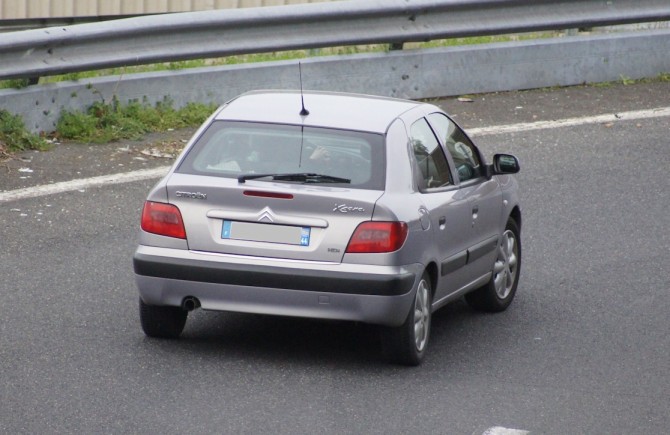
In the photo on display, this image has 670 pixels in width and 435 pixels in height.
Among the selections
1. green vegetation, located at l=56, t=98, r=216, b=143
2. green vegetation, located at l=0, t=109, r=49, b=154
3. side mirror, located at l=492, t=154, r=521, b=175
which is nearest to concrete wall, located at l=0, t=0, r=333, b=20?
green vegetation, located at l=56, t=98, r=216, b=143

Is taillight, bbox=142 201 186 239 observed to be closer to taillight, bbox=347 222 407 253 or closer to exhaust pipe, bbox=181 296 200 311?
exhaust pipe, bbox=181 296 200 311

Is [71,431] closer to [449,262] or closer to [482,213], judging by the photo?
[449,262]

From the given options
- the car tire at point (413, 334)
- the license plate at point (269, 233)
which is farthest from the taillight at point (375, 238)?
the car tire at point (413, 334)

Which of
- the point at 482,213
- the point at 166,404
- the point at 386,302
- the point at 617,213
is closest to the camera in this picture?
the point at 166,404

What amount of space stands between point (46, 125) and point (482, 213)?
4.86 metres

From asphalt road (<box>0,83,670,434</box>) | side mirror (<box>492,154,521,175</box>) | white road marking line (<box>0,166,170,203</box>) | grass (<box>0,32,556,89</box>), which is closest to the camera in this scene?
asphalt road (<box>0,83,670,434</box>)

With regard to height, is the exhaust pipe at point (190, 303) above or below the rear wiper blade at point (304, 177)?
A: below

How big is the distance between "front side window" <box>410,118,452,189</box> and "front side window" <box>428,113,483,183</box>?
15 centimetres

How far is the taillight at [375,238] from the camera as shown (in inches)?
300

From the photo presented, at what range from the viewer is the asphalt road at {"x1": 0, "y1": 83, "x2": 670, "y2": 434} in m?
6.95

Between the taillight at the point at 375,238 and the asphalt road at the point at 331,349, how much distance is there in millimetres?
682

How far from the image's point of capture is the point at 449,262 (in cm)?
840

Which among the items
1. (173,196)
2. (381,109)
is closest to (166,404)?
(173,196)

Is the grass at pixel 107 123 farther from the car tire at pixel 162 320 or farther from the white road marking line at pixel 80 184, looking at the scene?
the car tire at pixel 162 320
